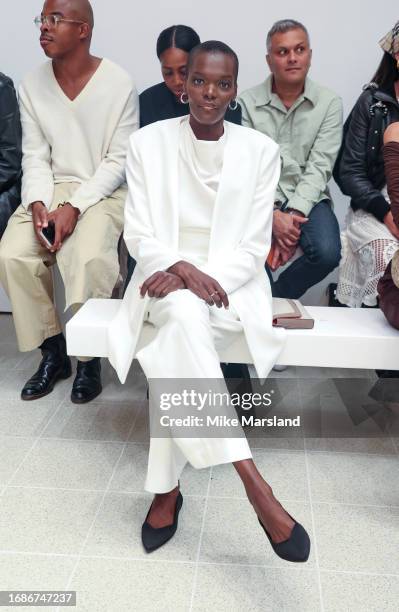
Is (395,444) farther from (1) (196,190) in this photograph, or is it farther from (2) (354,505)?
(1) (196,190)

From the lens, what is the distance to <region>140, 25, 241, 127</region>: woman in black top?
2949 millimetres

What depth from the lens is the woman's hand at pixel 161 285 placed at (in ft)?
7.52

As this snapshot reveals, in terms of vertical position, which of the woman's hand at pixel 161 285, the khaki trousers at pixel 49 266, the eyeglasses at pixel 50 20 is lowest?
the khaki trousers at pixel 49 266

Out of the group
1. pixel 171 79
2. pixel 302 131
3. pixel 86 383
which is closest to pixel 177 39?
pixel 171 79

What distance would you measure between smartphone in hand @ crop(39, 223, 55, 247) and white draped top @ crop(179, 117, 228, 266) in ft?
2.52

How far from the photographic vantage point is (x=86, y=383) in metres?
3.14

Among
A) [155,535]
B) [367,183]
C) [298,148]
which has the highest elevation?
[298,148]

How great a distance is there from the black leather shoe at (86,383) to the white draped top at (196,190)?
2.99 ft

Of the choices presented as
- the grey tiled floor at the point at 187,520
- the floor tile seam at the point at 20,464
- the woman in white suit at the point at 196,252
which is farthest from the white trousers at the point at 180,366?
the floor tile seam at the point at 20,464

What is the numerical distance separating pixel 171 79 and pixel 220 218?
86 centimetres

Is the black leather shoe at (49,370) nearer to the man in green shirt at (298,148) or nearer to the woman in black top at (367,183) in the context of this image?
the man in green shirt at (298,148)

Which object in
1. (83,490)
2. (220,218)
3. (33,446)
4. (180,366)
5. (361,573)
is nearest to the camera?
(361,573)

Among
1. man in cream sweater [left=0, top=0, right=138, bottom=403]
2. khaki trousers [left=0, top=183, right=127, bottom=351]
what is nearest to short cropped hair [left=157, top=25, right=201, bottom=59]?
man in cream sweater [left=0, top=0, right=138, bottom=403]

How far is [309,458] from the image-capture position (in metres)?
2.65
